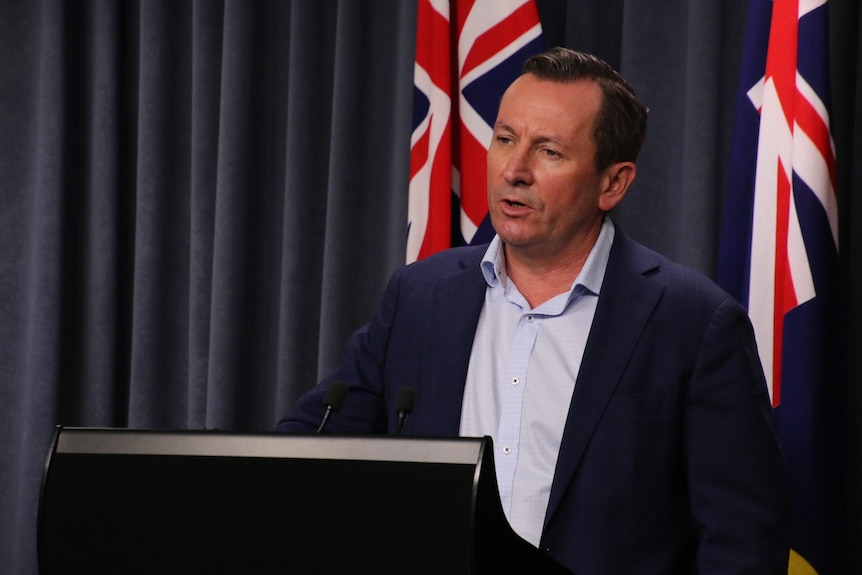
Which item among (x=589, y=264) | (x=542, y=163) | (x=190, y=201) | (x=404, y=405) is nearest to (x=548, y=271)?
(x=589, y=264)

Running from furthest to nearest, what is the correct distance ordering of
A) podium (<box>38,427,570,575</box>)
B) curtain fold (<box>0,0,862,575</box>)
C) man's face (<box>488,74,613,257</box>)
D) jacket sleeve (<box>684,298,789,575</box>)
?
curtain fold (<box>0,0,862,575</box>) < man's face (<box>488,74,613,257</box>) < jacket sleeve (<box>684,298,789,575</box>) < podium (<box>38,427,570,575</box>)

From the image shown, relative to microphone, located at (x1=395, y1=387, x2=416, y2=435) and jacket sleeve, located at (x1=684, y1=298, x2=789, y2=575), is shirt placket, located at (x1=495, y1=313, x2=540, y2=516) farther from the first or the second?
microphone, located at (x1=395, y1=387, x2=416, y2=435)

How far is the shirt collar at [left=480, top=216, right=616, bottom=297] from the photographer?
6.78 feet

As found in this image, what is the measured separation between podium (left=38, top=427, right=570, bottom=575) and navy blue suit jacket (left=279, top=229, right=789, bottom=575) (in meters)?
0.58

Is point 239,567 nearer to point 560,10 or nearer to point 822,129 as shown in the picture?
point 822,129

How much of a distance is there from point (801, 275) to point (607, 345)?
786 millimetres

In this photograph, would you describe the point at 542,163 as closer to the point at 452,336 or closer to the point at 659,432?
the point at 452,336

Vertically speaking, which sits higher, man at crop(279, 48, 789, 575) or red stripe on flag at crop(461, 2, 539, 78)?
red stripe on flag at crop(461, 2, 539, 78)

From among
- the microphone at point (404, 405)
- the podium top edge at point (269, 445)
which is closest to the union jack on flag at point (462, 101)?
the microphone at point (404, 405)

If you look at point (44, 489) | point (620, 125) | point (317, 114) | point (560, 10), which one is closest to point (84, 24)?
point (317, 114)

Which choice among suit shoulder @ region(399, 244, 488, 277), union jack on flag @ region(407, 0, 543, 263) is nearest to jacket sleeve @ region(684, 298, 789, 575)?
suit shoulder @ region(399, 244, 488, 277)

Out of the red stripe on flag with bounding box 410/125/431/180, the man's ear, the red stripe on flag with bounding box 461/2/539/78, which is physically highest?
the red stripe on flag with bounding box 461/2/539/78

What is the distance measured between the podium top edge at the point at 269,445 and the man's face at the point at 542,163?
35.8 inches

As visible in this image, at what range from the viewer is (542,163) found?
6.71ft
